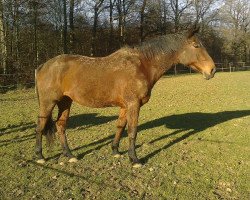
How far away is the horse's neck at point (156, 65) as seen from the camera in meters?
5.88

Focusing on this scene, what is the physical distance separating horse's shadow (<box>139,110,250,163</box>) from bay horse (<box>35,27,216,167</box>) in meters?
1.91

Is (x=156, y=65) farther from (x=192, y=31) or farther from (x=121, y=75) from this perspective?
(x=192, y=31)

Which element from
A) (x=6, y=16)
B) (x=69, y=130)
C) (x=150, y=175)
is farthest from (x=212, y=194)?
(x=6, y=16)

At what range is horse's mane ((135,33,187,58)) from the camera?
5926 millimetres

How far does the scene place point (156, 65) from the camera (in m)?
5.91

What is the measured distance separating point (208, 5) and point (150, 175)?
175 ft

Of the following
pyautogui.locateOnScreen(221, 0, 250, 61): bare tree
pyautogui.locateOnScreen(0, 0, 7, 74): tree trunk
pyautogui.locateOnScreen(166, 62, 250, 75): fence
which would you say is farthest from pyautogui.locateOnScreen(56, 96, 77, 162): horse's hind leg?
pyautogui.locateOnScreen(221, 0, 250, 61): bare tree

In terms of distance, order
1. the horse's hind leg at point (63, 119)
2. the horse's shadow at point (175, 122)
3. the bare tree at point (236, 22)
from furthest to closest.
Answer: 1. the bare tree at point (236, 22)
2. the horse's shadow at point (175, 122)
3. the horse's hind leg at point (63, 119)

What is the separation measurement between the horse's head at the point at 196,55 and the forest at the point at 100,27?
13.4 ft

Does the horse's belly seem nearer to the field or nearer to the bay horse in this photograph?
the bay horse

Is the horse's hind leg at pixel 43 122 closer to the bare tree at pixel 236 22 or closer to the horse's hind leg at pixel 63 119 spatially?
the horse's hind leg at pixel 63 119

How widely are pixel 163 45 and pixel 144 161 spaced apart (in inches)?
91.0

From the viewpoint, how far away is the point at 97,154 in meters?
6.39

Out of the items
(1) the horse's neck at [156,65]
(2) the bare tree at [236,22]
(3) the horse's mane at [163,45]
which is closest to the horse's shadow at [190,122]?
(1) the horse's neck at [156,65]
